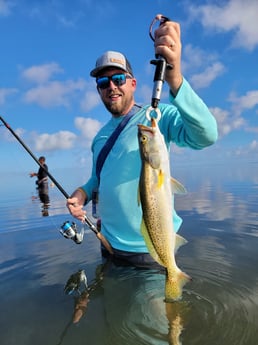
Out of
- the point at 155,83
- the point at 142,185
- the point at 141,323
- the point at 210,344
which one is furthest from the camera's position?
the point at 141,323

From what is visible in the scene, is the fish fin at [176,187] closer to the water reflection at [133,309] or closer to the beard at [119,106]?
the water reflection at [133,309]

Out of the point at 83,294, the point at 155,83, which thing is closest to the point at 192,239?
the point at 83,294

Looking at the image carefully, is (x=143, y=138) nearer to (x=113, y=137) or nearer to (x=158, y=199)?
(x=158, y=199)

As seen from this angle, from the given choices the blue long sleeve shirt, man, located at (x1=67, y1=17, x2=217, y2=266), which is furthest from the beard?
the blue long sleeve shirt

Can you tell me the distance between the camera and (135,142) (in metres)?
3.63

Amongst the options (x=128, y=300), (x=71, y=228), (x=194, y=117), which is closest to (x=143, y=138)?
(x=194, y=117)

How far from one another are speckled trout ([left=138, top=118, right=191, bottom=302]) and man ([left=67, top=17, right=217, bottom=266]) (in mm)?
462

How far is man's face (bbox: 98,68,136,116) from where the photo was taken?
4008mm

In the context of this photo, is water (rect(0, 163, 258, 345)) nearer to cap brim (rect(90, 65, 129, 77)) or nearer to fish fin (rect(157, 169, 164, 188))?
fish fin (rect(157, 169, 164, 188))

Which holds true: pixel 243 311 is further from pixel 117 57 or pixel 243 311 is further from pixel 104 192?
pixel 117 57

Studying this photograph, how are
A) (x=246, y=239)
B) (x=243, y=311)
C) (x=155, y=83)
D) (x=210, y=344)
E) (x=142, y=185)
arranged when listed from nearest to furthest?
(x=155, y=83)
(x=142, y=185)
(x=210, y=344)
(x=243, y=311)
(x=246, y=239)

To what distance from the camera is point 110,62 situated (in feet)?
13.0

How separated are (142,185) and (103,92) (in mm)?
1749

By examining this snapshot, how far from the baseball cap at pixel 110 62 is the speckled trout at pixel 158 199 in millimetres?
1629
